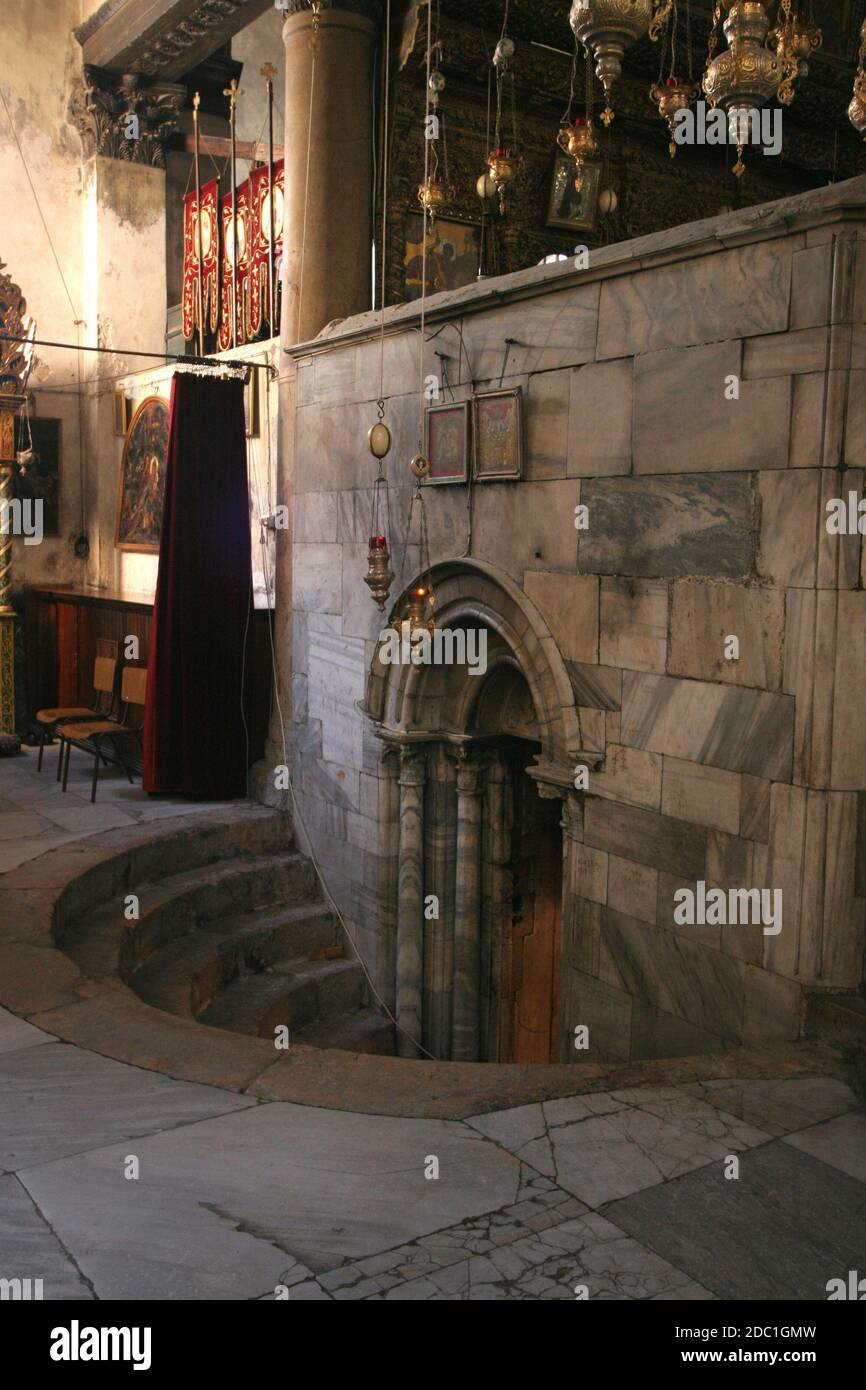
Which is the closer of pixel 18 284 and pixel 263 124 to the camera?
pixel 18 284

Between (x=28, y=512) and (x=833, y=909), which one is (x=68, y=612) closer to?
(x=28, y=512)

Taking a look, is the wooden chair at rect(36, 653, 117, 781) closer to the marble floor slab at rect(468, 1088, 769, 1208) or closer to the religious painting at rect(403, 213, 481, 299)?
the religious painting at rect(403, 213, 481, 299)

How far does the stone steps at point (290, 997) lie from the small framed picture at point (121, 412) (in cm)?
622

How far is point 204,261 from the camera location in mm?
10227

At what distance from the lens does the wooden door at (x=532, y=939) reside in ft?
23.4

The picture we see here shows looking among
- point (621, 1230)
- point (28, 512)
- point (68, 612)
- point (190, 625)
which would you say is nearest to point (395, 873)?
point (190, 625)

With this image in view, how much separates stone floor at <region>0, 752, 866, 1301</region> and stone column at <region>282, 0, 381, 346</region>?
5367mm

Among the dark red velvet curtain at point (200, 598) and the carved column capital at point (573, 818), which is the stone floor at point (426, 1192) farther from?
the dark red velvet curtain at point (200, 598)

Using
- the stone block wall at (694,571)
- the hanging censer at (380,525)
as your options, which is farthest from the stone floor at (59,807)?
the stone block wall at (694,571)

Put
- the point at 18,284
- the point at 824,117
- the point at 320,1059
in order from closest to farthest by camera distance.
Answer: the point at 320,1059 → the point at 824,117 → the point at 18,284

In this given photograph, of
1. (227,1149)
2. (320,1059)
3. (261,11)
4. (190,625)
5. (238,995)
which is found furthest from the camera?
(261,11)

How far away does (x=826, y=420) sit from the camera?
4.43 meters

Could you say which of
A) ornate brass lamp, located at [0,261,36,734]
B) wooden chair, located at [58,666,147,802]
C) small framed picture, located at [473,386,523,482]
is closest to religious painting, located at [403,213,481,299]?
small framed picture, located at [473,386,523,482]

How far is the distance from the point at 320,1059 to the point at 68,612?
24.1 feet
